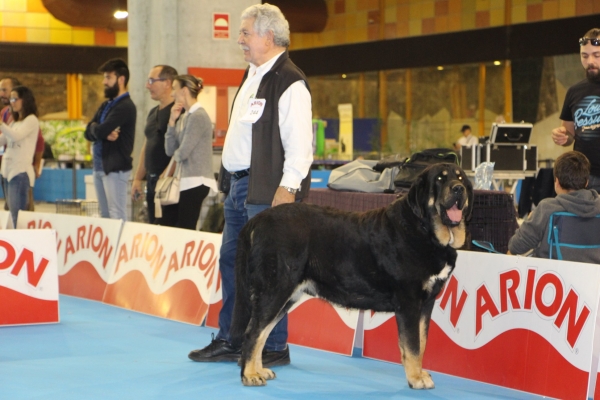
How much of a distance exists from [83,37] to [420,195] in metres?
23.1

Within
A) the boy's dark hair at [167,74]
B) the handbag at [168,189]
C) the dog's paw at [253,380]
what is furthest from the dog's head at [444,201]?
the boy's dark hair at [167,74]

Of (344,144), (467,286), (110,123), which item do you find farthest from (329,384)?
(344,144)

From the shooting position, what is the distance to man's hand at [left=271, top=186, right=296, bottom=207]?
174 inches

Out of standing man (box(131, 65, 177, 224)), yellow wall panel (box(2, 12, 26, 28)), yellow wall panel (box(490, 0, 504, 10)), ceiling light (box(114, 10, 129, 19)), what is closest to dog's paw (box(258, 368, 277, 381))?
standing man (box(131, 65, 177, 224))

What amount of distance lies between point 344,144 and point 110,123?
11470 millimetres

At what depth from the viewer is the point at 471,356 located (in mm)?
4559

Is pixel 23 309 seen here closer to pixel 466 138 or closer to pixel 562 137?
pixel 562 137

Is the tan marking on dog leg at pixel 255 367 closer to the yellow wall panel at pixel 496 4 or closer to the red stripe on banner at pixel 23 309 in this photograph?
the red stripe on banner at pixel 23 309

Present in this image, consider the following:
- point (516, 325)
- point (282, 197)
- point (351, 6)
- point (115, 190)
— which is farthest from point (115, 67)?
point (351, 6)

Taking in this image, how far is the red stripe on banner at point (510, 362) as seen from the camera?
13.2 ft

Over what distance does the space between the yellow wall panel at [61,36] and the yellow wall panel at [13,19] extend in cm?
88

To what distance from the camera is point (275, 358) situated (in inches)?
189

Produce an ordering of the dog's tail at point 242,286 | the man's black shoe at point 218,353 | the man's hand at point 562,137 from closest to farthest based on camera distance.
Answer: the dog's tail at point 242,286 → the man's black shoe at point 218,353 → the man's hand at point 562,137

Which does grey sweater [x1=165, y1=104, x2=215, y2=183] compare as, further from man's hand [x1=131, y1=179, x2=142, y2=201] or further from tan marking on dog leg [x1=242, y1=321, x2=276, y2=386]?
tan marking on dog leg [x1=242, y1=321, x2=276, y2=386]
